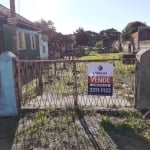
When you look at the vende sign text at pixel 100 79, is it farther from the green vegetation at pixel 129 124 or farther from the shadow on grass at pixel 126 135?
the shadow on grass at pixel 126 135

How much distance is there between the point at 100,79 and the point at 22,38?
1407 centimetres

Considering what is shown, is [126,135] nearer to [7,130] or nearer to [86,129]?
[86,129]

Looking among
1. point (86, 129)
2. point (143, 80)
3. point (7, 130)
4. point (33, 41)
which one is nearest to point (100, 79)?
point (143, 80)

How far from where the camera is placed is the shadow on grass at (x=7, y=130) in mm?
5420

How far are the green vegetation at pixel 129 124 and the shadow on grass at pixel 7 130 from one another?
1804 millimetres

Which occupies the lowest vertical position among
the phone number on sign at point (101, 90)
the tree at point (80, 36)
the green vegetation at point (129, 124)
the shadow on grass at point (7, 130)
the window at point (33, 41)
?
the shadow on grass at point (7, 130)

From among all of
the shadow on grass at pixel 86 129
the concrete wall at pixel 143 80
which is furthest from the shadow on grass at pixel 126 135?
the concrete wall at pixel 143 80

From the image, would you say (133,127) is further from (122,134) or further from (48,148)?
(48,148)

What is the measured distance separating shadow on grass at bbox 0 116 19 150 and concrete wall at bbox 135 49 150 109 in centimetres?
278

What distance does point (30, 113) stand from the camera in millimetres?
7008

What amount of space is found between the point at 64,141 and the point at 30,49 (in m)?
18.1

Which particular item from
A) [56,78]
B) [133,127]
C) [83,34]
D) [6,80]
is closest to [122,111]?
[133,127]

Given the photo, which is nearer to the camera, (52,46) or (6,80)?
(6,80)

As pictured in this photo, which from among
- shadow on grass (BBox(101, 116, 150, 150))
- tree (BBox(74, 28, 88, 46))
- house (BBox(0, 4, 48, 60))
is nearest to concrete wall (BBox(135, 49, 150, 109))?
shadow on grass (BBox(101, 116, 150, 150))
